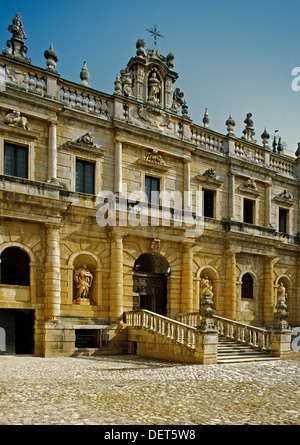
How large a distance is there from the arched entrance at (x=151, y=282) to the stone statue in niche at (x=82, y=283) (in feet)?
9.76

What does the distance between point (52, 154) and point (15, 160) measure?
1.58m

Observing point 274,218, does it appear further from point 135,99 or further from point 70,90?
point 70,90

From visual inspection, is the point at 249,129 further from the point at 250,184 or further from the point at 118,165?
the point at 118,165

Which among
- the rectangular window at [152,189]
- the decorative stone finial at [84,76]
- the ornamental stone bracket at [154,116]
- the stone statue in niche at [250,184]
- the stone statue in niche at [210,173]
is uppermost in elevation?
the decorative stone finial at [84,76]

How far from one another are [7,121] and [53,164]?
2.53 metres

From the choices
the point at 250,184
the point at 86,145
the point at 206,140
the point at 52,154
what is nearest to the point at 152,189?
the point at 86,145

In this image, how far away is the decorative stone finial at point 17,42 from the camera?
19266 millimetres

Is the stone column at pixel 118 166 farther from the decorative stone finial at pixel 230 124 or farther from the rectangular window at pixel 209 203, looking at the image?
the decorative stone finial at pixel 230 124

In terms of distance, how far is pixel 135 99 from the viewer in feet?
73.6

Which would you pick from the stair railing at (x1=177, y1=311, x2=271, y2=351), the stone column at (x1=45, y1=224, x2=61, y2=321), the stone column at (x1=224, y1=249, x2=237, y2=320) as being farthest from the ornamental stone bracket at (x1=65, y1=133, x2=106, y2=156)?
the stone column at (x1=224, y1=249, x2=237, y2=320)

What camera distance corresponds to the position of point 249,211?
89.7 ft

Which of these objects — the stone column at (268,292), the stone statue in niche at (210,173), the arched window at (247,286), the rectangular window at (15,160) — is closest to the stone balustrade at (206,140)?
the stone statue in niche at (210,173)
